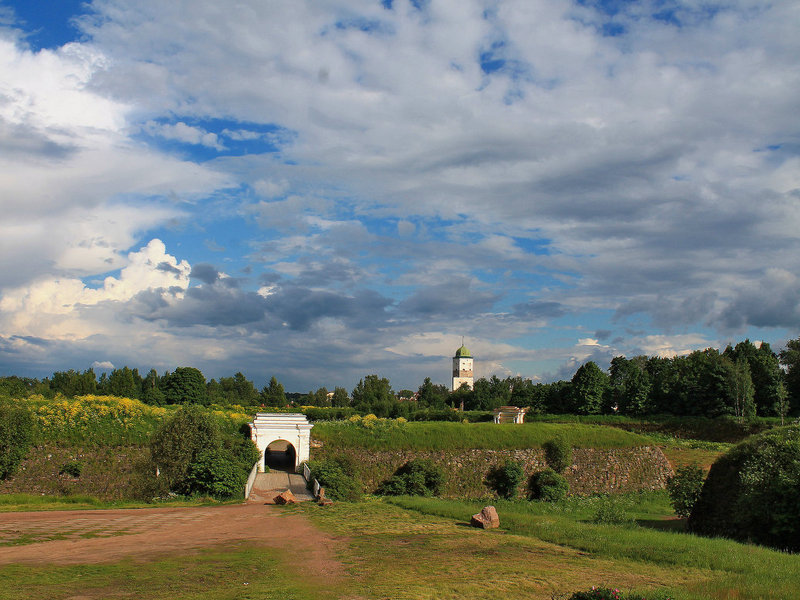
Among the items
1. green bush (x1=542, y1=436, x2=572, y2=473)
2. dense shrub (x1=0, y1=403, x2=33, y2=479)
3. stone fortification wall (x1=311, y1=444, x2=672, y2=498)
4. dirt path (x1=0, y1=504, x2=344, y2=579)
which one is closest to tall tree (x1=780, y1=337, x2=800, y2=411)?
stone fortification wall (x1=311, y1=444, x2=672, y2=498)

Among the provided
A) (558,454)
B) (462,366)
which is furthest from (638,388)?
(462,366)

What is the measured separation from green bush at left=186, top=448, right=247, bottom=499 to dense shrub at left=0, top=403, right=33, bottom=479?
9.49 m

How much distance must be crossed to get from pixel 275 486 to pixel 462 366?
129 m

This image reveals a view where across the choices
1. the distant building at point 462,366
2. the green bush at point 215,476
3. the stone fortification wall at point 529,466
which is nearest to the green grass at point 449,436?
the stone fortification wall at point 529,466

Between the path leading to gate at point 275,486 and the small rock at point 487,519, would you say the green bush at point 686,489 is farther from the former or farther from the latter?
the path leading to gate at point 275,486

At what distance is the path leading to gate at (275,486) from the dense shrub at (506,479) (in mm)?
11649

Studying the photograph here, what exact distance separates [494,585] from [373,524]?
8884 mm

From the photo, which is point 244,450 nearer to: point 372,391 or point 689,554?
point 689,554

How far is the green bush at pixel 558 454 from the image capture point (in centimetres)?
3581

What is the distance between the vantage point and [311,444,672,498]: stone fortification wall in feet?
108

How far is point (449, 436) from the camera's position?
35.2 metres

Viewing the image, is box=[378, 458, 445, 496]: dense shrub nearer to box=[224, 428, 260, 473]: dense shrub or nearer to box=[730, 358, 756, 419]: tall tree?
box=[224, 428, 260, 473]: dense shrub

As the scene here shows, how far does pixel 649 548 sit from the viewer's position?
48.5 feet

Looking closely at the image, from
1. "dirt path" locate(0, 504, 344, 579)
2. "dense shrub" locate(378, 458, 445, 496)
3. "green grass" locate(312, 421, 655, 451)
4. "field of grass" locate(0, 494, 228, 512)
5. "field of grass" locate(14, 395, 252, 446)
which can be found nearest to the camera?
"dirt path" locate(0, 504, 344, 579)
